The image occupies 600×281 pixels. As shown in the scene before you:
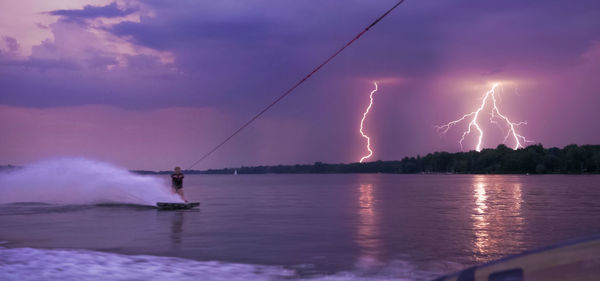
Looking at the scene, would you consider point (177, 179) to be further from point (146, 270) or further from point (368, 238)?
point (146, 270)

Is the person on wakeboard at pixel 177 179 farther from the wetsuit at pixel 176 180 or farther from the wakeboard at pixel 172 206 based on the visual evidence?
the wakeboard at pixel 172 206

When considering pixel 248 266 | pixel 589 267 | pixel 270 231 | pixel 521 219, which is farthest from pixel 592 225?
pixel 589 267

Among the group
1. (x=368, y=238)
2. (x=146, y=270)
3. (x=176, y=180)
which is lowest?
(x=368, y=238)

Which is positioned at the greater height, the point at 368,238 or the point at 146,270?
the point at 146,270

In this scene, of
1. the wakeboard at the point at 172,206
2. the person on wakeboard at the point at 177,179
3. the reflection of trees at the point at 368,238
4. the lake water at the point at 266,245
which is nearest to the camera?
the lake water at the point at 266,245

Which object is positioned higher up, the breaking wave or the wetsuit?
the wetsuit

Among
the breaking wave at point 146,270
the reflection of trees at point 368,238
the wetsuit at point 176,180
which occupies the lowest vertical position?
A: the reflection of trees at point 368,238

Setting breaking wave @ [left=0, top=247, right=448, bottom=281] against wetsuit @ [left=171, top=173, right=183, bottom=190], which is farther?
wetsuit @ [left=171, top=173, right=183, bottom=190]

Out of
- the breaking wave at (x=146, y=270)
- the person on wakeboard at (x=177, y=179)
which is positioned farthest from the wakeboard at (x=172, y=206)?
the breaking wave at (x=146, y=270)

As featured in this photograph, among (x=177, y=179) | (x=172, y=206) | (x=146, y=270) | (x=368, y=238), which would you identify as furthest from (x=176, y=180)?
(x=146, y=270)

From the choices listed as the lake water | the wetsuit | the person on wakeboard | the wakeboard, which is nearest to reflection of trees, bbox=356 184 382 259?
the lake water

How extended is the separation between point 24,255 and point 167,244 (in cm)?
340

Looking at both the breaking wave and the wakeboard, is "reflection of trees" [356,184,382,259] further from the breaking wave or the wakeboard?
the wakeboard

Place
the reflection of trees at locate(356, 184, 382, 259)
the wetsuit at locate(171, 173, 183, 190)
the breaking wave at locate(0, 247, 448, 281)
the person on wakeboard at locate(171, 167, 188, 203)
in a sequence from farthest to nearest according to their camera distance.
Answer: the wetsuit at locate(171, 173, 183, 190), the person on wakeboard at locate(171, 167, 188, 203), the reflection of trees at locate(356, 184, 382, 259), the breaking wave at locate(0, 247, 448, 281)
